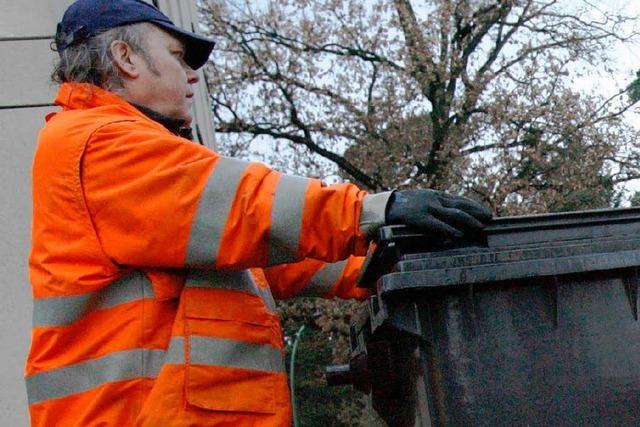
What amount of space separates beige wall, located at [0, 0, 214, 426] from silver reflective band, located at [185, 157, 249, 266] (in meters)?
2.78

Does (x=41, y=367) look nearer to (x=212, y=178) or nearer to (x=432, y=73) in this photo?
(x=212, y=178)

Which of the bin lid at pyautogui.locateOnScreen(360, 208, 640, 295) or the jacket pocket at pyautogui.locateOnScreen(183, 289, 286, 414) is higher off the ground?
the bin lid at pyautogui.locateOnScreen(360, 208, 640, 295)

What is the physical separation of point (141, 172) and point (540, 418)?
115 cm

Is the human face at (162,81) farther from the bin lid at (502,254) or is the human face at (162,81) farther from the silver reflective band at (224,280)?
the bin lid at (502,254)

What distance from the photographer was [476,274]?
2143mm

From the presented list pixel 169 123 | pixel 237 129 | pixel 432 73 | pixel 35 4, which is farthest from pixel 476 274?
pixel 237 129

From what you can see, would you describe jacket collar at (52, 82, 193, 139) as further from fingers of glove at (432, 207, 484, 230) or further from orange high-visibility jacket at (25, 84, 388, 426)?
fingers of glove at (432, 207, 484, 230)

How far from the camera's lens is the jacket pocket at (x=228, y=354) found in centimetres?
213

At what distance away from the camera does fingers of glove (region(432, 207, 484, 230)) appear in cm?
210

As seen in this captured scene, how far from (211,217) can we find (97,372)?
0.49 meters

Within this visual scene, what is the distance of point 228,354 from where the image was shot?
7.14 ft

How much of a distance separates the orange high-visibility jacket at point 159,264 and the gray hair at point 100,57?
342 mm

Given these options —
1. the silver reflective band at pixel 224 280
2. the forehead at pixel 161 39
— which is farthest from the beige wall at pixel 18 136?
the silver reflective band at pixel 224 280

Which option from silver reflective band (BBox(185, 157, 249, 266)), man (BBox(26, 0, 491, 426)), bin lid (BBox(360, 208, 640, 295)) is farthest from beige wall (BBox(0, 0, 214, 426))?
bin lid (BBox(360, 208, 640, 295))
